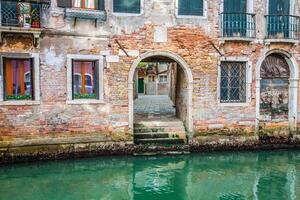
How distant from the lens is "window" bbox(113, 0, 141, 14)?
9859 mm

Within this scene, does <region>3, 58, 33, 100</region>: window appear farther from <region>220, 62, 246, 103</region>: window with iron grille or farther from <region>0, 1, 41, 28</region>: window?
<region>220, 62, 246, 103</region>: window with iron grille

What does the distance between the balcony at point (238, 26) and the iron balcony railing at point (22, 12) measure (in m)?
5.32

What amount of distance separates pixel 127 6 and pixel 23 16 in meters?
2.93

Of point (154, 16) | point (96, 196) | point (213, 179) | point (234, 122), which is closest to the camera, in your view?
point (96, 196)

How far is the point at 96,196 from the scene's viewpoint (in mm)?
7148

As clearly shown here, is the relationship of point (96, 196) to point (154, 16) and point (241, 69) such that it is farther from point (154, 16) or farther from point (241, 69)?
point (241, 69)

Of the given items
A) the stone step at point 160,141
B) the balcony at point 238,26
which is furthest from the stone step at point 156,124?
the balcony at point 238,26

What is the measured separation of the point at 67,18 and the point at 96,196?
499 cm

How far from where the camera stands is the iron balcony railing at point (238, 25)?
10562 millimetres

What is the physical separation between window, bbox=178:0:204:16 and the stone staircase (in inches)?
140

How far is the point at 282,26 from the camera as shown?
10.9 meters

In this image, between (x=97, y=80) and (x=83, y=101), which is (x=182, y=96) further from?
(x=83, y=101)

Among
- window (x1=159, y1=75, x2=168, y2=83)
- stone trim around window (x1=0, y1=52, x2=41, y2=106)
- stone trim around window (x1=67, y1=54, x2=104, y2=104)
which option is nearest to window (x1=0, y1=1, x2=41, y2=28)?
stone trim around window (x1=0, y1=52, x2=41, y2=106)

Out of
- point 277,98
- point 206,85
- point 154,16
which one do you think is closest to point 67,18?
point 154,16
